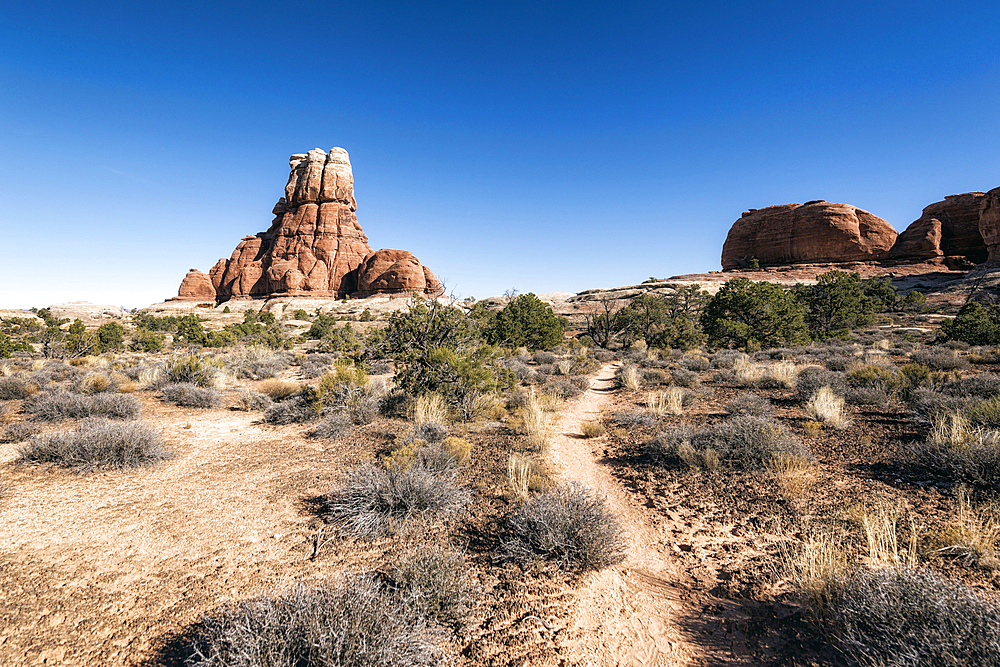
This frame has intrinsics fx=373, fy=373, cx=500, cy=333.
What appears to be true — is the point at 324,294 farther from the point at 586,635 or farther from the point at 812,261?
the point at 812,261

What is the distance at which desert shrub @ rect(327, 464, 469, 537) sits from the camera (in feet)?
14.5

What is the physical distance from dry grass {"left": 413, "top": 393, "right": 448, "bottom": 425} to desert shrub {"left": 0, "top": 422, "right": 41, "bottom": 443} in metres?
6.93

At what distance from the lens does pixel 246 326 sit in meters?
31.5

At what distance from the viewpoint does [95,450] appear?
5848 mm

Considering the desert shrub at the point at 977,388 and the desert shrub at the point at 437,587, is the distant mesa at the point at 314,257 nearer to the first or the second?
the desert shrub at the point at 977,388

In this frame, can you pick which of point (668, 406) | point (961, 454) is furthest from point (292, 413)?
point (961, 454)

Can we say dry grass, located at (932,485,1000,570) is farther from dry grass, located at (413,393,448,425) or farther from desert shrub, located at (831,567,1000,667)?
dry grass, located at (413,393,448,425)

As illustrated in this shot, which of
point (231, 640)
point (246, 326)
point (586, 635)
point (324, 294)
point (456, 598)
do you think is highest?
point (324, 294)

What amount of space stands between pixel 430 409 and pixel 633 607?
5.81 m

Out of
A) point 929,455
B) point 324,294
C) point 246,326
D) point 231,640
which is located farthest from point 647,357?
point 324,294

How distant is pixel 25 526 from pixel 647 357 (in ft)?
62.4

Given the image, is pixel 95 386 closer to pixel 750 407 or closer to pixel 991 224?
pixel 750 407

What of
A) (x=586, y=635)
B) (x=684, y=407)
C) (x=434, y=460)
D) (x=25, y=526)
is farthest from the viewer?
(x=684, y=407)

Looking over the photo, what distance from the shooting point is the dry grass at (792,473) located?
509 centimetres
